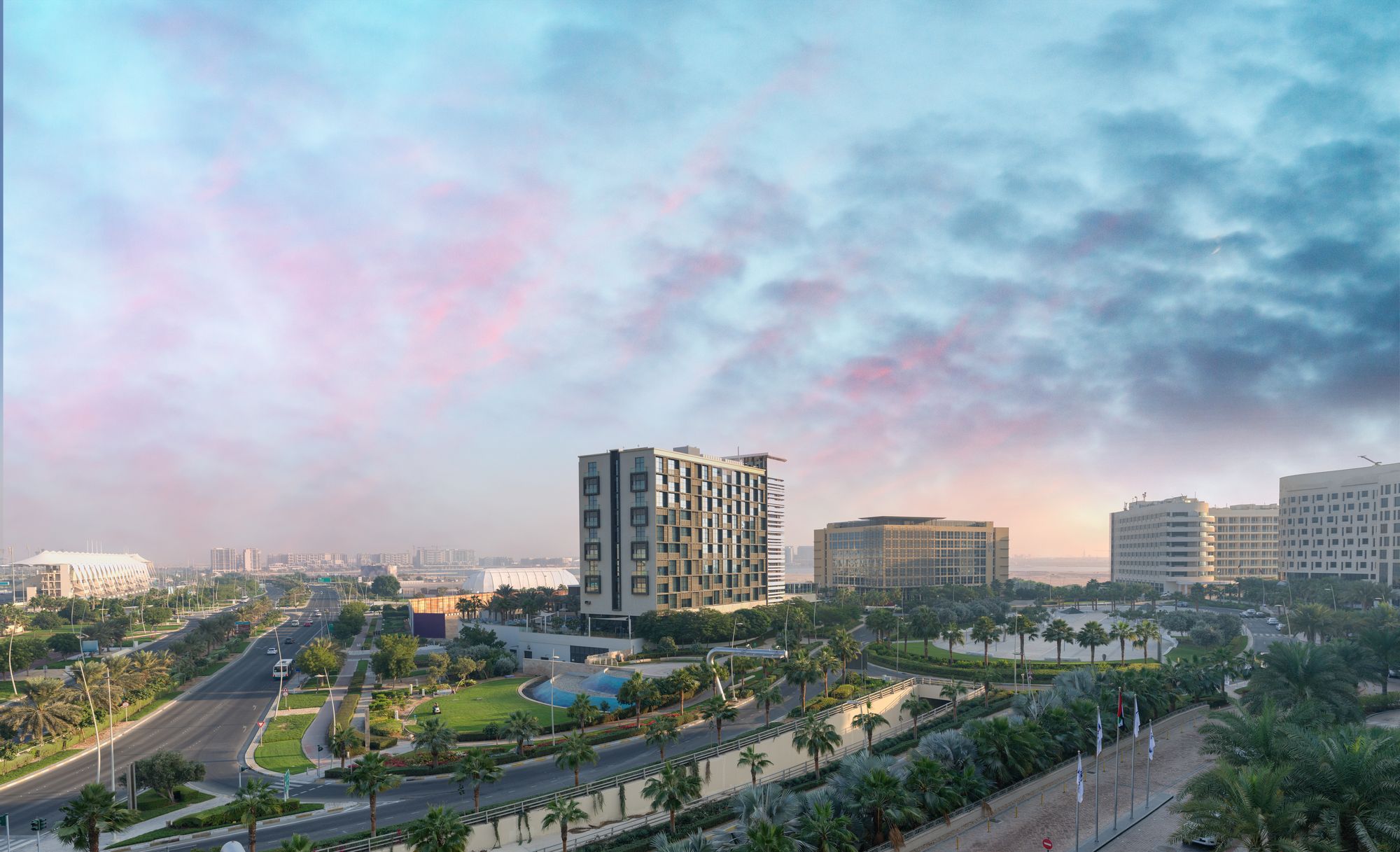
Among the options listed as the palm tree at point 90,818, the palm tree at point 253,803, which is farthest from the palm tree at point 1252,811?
the palm tree at point 90,818

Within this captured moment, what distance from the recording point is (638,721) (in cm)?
8438

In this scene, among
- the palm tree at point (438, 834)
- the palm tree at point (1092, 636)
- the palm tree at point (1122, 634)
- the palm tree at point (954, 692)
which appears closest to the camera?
the palm tree at point (438, 834)

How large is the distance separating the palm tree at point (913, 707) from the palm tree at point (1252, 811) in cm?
3774

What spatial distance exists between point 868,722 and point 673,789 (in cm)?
2338

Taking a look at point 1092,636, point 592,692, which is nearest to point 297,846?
point 592,692

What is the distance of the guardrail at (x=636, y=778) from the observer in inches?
1699

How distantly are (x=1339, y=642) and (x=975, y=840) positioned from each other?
5915 cm

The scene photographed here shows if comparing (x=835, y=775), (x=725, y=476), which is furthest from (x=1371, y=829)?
(x=725, y=476)

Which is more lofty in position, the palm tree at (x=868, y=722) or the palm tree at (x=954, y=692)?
the palm tree at (x=868, y=722)

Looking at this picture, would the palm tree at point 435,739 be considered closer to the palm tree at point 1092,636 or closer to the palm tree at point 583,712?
the palm tree at point 583,712

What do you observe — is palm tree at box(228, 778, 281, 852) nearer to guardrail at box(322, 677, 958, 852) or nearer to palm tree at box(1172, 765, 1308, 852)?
guardrail at box(322, 677, 958, 852)

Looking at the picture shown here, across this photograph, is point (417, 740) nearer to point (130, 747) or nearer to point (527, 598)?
point (130, 747)

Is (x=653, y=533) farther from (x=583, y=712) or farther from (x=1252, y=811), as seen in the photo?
(x=1252, y=811)

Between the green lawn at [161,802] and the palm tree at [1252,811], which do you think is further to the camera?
the green lawn at [161,802]
